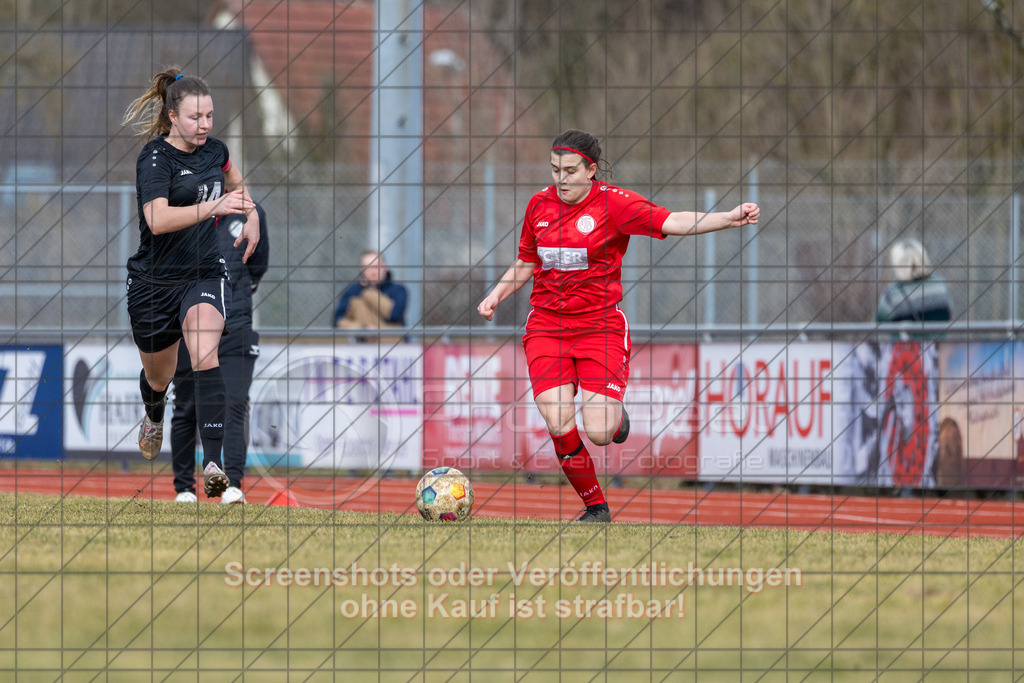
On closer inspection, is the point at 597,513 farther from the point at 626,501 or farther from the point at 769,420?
the point at 769,420

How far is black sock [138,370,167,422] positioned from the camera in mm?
6367

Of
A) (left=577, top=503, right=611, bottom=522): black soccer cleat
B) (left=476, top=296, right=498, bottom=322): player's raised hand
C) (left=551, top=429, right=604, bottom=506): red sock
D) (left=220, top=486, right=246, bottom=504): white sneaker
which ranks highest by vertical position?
(left=476, top=296, right=498, bottom=322): player's raised hand

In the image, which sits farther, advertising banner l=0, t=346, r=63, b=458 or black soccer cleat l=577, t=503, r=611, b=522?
advertising banner l=0, t=346, r=63, b=458

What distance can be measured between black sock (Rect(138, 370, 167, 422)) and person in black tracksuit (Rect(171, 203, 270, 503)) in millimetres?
188

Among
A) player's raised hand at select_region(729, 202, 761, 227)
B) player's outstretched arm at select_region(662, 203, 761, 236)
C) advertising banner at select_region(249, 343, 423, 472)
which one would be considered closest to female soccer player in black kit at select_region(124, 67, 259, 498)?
player's outstretched arm at select_region(662, 203, 761, 236)

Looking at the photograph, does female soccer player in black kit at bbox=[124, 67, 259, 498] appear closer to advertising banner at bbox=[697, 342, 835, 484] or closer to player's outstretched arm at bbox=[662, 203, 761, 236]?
player's outstretched arm at bbox=[662, 203, 761, 236]

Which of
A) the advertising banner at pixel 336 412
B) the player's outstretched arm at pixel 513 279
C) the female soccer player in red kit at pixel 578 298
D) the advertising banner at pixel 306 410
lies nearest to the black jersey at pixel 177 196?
the player's outstretched arm at pixel 513 279

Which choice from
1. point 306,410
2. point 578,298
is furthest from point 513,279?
point 306,410

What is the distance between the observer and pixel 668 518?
8656mm

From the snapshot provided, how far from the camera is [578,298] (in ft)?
19.4

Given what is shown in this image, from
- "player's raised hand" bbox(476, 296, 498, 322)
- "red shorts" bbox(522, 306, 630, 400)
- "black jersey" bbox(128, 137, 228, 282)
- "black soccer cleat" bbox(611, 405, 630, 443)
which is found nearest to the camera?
"player's raised hand" bbox(476, 296, 498, 322)

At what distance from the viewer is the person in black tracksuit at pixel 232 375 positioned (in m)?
6.76

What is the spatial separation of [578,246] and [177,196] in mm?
1883

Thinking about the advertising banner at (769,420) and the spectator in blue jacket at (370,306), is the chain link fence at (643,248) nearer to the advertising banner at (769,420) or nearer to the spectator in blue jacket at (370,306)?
the spectator in blue jacket at (370,306)
